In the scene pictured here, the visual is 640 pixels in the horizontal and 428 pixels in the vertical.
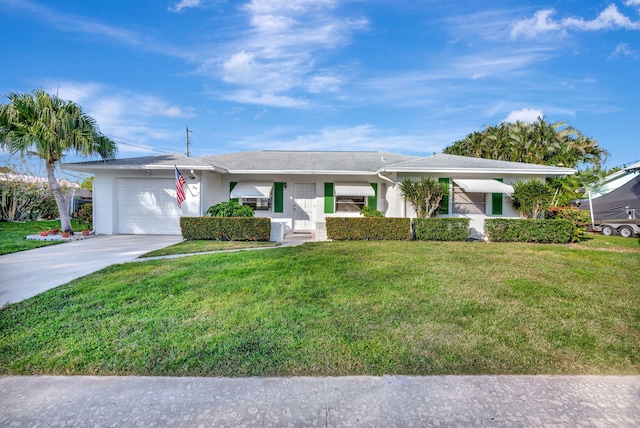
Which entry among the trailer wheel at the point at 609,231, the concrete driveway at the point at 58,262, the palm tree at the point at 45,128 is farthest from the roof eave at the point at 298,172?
the trailer wheel at the point at 609,231

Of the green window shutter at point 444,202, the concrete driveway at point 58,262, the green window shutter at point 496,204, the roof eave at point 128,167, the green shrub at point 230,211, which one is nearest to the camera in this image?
the concrete driveway at point 58,262

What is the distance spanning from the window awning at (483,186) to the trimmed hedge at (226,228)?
845 cm

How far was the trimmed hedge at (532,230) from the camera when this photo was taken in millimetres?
11977

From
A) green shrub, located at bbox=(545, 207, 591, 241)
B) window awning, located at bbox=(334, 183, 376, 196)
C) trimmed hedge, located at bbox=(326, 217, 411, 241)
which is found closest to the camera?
trimmed hedge, located at bbox=(326, 217, 411, 241)

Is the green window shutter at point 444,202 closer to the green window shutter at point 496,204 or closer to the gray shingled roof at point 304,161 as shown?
the green window shutter at point 496,204

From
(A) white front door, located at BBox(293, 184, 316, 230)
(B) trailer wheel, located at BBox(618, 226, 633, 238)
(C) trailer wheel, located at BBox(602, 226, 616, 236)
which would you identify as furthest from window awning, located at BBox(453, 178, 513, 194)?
(C) trailer wheel, located at BBox(602, 226, 616, 236)

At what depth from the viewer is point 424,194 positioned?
12.7m

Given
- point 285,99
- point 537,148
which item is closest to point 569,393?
point 285,99

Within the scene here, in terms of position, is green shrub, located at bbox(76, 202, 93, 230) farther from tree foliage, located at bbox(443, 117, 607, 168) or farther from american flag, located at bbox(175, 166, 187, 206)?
tree foliage, located at bbox(443, 117, 607, 168)

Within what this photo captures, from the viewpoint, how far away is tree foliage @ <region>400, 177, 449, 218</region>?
1269cm

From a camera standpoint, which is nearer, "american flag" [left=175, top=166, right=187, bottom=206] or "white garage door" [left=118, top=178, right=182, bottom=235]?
"american flag" [left=175, top=166, right=187, bottom=206]

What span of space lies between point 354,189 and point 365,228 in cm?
335

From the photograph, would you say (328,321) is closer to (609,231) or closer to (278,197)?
(278,197)

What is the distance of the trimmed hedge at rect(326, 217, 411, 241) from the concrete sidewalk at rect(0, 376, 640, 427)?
8.96m
